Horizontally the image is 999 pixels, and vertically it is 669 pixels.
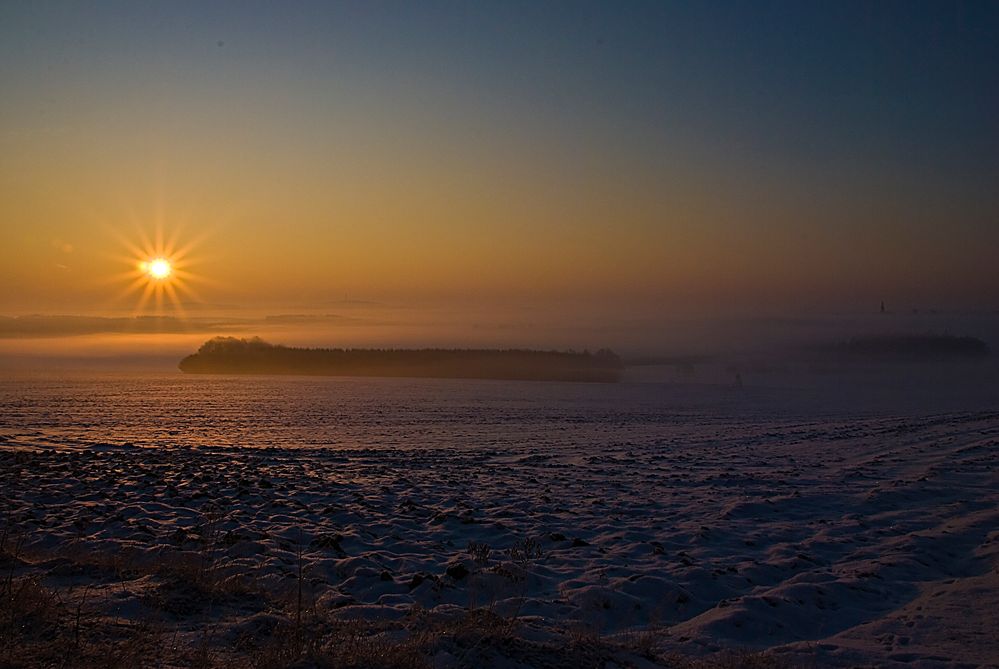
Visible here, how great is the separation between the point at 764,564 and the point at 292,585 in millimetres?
7559

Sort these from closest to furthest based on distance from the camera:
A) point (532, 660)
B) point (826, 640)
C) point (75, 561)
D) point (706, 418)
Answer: point (532, 660) → point (826, 640) → point (75, 561) → point (706, 418)

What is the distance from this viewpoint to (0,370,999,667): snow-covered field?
27.6 feet

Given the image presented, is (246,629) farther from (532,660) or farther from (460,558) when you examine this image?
(460,558)

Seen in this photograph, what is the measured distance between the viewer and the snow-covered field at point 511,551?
8.41 metres

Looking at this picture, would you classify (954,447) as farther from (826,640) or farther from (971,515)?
(826,640)

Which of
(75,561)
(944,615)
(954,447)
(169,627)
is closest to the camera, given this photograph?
A: (169,627)

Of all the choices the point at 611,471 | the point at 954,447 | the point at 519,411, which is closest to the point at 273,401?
the point at 519,411

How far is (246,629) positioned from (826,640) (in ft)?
22.7

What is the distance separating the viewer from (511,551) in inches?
478

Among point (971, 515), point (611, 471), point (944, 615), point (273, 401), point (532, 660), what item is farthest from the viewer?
point (273, 401)

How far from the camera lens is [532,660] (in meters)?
7.59

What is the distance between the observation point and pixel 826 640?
902 centimetres

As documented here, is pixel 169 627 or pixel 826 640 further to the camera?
pixel 826 640

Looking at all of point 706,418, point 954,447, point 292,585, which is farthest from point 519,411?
point 292,585
